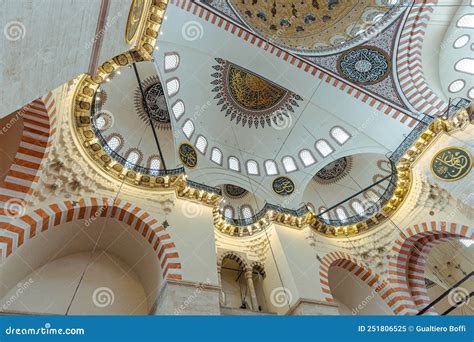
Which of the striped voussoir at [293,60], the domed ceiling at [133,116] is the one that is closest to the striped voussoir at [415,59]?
the striped voussoir at [293,60]

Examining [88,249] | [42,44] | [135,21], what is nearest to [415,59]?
[135,21]

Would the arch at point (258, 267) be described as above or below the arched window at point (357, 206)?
below

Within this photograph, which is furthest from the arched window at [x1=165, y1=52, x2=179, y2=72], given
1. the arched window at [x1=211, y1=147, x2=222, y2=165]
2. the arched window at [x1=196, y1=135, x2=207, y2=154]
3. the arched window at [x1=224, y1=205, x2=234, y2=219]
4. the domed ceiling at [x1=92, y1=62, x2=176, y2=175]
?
the arched window at [x1=224, y1=205, x2=234, y2=219]

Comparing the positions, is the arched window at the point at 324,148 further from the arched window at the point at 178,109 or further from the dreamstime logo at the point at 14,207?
the dreamstime logo at the point at 14,207

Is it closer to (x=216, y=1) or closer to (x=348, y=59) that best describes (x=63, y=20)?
(x=216, y=1)

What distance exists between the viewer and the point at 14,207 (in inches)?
251

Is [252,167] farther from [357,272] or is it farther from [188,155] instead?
[357,272]

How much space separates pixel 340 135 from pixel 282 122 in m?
2.47

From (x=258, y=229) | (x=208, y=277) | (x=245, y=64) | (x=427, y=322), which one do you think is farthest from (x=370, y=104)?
(x=427, y=322)

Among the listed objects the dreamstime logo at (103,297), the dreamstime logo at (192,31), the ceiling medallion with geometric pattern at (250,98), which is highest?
the ceiling medallion with geometric pattern at (250,98)

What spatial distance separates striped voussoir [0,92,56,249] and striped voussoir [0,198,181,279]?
1.17 ft

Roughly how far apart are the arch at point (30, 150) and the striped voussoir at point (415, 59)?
10.4 m

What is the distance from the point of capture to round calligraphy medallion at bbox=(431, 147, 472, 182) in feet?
27.5

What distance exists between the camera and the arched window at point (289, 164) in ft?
40.3
